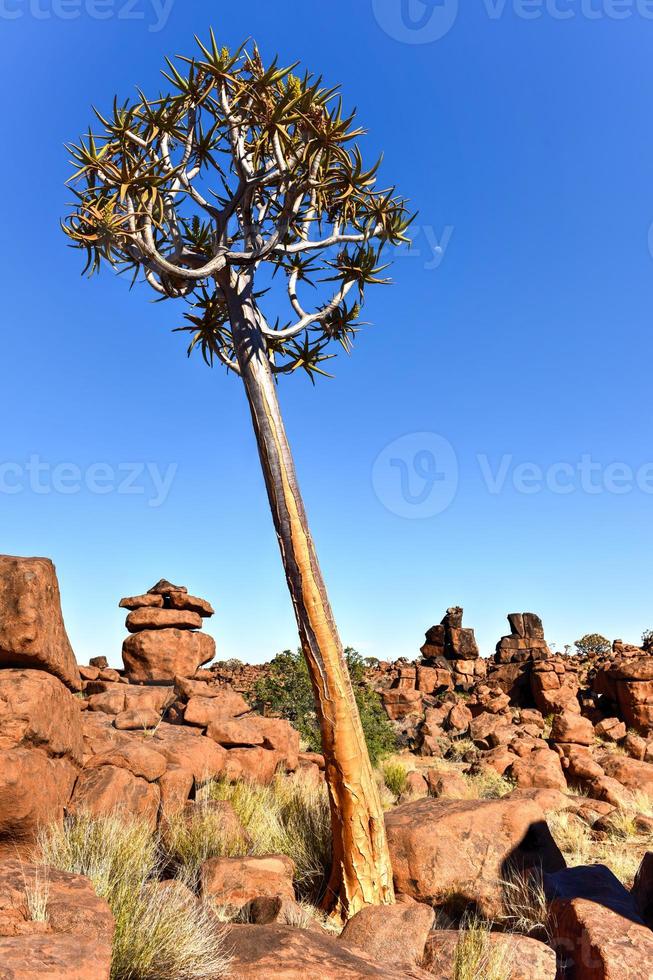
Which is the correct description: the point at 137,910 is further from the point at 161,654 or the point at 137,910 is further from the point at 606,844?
the point at 161,654

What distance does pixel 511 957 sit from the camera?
17.4 ft

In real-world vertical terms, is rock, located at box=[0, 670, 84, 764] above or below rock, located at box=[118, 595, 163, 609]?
below

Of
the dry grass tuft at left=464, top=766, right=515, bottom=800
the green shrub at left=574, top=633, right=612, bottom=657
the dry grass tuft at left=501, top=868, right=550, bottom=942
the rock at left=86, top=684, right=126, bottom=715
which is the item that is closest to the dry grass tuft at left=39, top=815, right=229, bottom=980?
the dry grass tuft at left=501, top=868, right=550, bottom=942

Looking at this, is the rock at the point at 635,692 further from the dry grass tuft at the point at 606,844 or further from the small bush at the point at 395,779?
the dry grass tuft at the point at 606,844

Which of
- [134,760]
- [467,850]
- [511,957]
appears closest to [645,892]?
[511,957]

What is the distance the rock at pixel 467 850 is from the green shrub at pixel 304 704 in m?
8.93

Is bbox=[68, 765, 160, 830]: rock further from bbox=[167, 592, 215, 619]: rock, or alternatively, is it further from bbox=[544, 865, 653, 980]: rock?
bbox=[167, 592, 215, 619]: rock

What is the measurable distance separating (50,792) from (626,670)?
23458 mm

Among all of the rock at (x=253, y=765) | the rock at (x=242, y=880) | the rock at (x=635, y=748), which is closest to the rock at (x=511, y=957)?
the rock at (x=242, y=880)

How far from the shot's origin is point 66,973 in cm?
328

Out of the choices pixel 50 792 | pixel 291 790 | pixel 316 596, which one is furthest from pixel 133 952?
pixel 291 790

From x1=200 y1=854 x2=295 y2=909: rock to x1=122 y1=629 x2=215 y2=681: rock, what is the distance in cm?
1110

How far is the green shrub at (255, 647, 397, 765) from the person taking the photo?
1815cm

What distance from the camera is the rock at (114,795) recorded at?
25.3 ft
